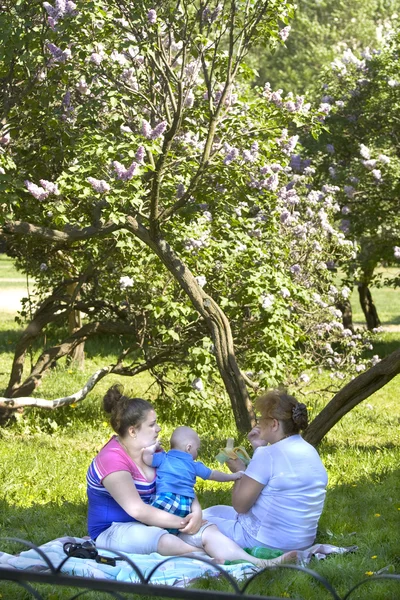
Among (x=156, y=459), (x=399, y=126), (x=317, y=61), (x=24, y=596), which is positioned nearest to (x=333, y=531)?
(x=156, y=459)

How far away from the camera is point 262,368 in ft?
27.0

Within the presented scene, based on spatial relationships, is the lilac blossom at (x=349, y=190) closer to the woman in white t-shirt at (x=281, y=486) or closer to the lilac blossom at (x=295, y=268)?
the lilac blossom at (x=295, y=268)

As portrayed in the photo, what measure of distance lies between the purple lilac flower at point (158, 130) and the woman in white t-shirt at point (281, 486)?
8.46ft

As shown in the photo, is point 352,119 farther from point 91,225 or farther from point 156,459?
point 156,459

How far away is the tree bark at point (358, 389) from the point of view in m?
6.10

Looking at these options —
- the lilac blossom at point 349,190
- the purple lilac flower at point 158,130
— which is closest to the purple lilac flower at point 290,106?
the purple lilac flower at point 158,130

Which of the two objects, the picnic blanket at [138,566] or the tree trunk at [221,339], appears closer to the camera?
the picnic blanket at [138,566]

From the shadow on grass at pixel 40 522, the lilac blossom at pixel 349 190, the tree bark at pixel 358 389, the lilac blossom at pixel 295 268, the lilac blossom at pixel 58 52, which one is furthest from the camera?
the lilac blossom at pixel 349 190

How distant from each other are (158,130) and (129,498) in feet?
9.75

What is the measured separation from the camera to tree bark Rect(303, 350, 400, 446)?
20.0ft

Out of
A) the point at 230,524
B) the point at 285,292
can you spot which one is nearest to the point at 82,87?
the point at 285,292

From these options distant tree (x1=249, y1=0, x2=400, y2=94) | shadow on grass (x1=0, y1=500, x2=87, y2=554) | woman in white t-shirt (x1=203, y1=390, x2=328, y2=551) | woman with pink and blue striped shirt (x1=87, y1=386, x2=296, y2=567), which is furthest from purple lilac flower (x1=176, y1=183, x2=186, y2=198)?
distant tree (x1=249, y1=0, x2=400, y2=94)

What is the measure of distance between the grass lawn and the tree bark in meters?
0.37

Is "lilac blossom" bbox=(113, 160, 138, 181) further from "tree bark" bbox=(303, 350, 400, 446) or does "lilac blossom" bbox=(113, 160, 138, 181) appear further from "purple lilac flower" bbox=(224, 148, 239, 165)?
"tree bark" bbox=(303, 350, 400, 446)
